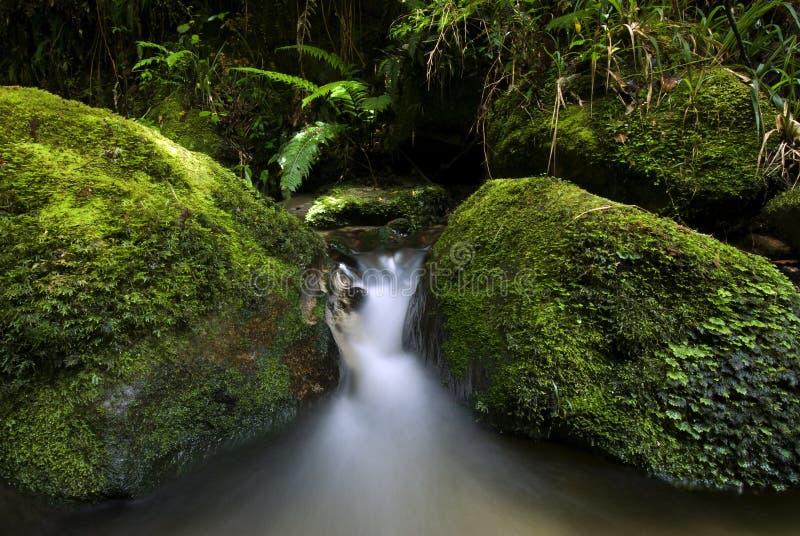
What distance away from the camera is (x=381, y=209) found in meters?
4.50

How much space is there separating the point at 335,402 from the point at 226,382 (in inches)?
27.5

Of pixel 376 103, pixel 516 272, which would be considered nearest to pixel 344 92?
pixel 376 103

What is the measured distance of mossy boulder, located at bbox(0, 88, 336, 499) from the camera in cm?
160

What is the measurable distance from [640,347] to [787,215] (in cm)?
161

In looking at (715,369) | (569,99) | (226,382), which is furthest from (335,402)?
(569,99)

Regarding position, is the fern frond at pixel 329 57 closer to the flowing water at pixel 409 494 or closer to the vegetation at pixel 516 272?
the vegetation at pixel 516 272

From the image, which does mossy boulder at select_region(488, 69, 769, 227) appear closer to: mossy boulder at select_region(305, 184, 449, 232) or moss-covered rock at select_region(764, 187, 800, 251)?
moss-covered rock at select_region(764, 187, 800, 251)

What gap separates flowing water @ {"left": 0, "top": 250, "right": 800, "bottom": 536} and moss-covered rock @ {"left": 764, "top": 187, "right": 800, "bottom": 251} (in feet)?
5.58

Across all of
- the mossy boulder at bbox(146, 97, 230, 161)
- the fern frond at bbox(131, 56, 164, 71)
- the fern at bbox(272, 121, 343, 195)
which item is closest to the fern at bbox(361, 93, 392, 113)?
the fern at bbox(272, 121, 343, 195)

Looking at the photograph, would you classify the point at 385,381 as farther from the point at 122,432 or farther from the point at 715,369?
the point at 715,369

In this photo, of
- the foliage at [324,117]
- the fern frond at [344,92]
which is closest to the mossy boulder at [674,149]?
the foliage at [324,117]

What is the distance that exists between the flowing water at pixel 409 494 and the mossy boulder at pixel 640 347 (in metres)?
0.12

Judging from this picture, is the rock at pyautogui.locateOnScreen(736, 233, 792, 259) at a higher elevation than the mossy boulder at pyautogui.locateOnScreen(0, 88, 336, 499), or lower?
higher

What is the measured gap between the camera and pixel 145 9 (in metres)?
5.55
